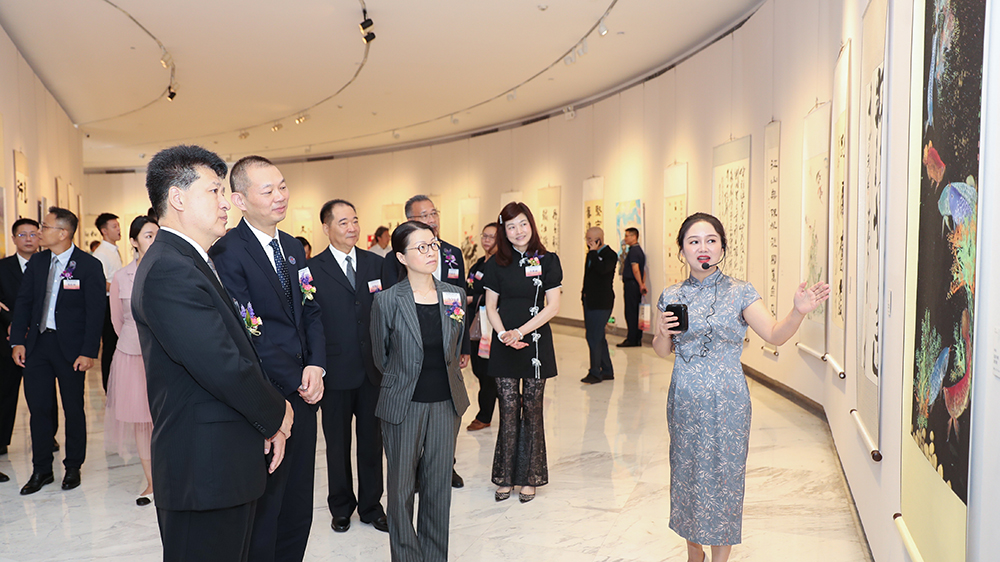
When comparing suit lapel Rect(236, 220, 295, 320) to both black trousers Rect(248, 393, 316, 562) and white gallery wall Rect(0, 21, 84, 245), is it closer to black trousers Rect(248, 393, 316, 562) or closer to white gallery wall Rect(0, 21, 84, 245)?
black trousers Rect(248, 393, 316, 562)

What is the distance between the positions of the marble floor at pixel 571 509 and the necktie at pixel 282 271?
4.60 feet

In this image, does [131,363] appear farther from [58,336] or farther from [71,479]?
[71,479]

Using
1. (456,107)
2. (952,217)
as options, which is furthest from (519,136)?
(952,217)

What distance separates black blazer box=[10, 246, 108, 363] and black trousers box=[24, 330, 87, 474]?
6 centimetres

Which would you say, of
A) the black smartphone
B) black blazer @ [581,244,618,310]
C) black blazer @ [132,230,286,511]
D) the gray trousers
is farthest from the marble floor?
black blazer @ [581,244,618,310]

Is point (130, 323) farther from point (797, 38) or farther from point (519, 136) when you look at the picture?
point (519, 136)

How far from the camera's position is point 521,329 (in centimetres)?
411

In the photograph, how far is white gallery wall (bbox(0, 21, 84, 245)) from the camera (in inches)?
305

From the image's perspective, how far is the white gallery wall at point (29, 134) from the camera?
25.5 feet

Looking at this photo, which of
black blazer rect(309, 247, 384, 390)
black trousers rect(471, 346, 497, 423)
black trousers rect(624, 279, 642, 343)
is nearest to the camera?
black blazer rect(309, 247, 384, 390)

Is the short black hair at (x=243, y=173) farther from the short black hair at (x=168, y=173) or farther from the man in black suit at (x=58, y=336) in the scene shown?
the man in black suit at (x=58, y=336)

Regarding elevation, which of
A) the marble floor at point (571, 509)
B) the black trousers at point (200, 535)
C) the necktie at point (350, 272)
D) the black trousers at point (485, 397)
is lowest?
the marble floor at point (571, 509)

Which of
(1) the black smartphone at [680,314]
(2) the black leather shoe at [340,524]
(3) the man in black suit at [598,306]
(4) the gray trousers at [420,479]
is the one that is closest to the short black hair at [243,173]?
(4) the gray trousers at [420,479]

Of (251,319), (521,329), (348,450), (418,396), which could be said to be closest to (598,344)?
(521,329)
